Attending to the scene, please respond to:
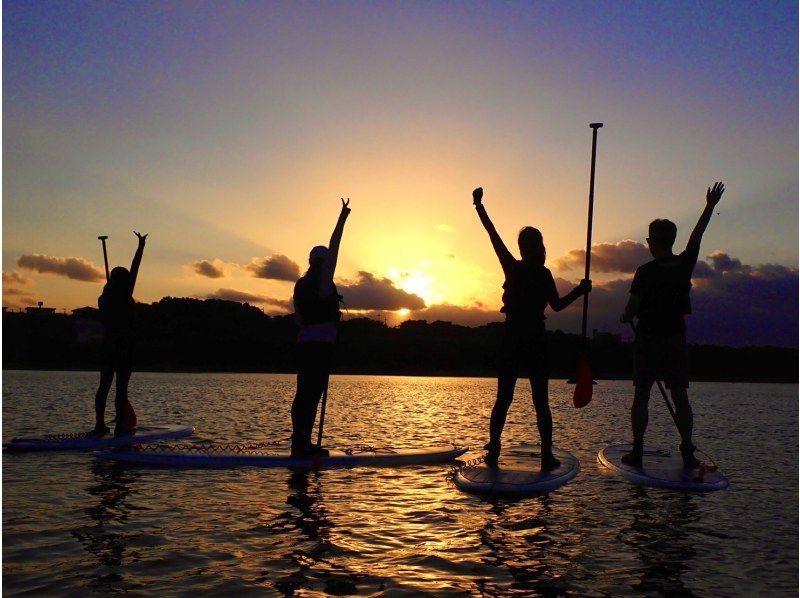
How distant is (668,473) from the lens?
950 centimetres

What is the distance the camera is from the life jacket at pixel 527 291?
29.1ft

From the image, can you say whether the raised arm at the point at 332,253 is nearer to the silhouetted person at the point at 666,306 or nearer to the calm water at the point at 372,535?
the calm water at the point at 372,535

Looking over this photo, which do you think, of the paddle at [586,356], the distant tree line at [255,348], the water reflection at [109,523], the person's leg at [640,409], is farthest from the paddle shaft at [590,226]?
the distant tree line at [255,348]

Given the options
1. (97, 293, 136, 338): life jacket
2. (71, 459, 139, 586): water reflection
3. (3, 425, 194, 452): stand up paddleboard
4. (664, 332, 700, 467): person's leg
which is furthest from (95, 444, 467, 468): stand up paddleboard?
(664, 332, 700, 467): person's leg

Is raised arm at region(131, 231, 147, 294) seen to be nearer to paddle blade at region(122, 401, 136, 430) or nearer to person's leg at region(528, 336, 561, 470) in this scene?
paddle blade at region(122, 401, 136, 430)

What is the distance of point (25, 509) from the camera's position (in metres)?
8.10

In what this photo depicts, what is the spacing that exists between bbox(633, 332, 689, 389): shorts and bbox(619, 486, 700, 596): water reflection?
4.72ft

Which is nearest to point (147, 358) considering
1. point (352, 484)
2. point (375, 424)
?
point (375, 424)

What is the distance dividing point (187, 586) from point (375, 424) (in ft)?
52.5

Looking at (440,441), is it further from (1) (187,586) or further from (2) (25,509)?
(1) (187,586)

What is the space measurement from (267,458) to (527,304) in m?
4.83

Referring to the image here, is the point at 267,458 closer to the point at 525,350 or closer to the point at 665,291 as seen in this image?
the point at 525,350

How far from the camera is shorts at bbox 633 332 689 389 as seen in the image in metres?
9.24

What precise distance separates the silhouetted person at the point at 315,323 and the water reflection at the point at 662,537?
4.60 m
